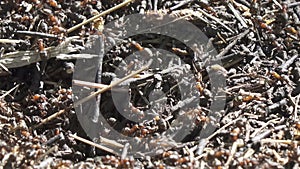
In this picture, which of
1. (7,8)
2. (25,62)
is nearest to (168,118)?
(25,62)

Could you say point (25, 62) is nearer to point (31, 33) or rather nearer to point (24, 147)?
point (31, 33)

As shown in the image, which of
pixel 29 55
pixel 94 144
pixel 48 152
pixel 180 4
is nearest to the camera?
pixel 48 152

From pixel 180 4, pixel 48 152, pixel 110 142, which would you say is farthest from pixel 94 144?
pixel 180 4

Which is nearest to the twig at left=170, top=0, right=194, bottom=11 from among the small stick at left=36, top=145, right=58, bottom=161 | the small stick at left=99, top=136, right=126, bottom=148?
the small stick at left=99, top=136, right=126, bottom=148

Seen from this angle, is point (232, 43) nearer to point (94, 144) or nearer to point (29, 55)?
point (94, 144)

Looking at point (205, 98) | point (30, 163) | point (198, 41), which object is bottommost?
point (30, 163)

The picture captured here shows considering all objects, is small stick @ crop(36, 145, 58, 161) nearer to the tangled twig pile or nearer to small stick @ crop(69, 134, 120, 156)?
the tangled twig pile

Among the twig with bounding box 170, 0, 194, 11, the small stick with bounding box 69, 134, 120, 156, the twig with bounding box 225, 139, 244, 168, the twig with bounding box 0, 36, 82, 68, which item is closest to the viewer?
the twig with bounding box 225, 139, 244, 168

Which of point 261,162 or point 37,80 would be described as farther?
point 37,80

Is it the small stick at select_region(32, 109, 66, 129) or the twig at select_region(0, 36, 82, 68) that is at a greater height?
the twig at select_region(0, 36, 82, 68)

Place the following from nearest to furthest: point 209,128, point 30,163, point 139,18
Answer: point 30,163 → point 209,128 → point 139,18

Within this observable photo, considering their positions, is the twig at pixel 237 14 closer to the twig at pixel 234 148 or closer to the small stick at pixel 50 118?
the twig at pixel 234 148
